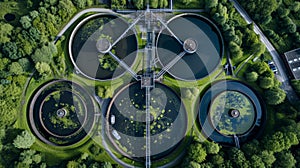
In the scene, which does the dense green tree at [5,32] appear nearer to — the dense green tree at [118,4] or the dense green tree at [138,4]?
the dense green tree at [118,4]

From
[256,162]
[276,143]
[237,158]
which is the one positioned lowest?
[256,162]

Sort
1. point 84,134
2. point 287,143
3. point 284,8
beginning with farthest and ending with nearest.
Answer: point 284,8 < point 84,134 < point 287,143

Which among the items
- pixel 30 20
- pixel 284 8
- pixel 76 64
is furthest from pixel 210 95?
pixel 30 20

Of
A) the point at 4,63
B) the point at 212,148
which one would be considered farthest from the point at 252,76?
the point at 4,63

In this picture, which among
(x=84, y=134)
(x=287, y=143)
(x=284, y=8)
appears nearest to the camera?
(x=287, y=143)

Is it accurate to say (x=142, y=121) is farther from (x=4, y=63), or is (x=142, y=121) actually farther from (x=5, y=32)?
(x=5, y=32)

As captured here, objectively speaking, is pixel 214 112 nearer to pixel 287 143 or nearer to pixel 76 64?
pixel 287 143

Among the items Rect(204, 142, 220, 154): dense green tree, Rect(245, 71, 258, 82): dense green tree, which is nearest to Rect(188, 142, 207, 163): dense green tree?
Rect(204, 142, 220, 154): dense green tree
